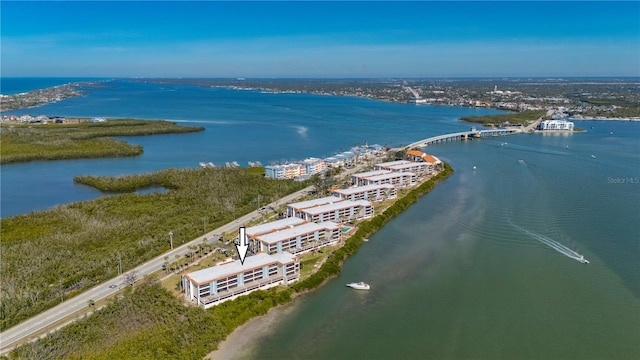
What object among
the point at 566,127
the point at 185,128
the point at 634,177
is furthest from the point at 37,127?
the point at 566,127

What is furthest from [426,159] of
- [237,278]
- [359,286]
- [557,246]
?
[237,278]

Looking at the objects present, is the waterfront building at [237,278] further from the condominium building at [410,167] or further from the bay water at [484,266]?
the condominium building at [410,167]

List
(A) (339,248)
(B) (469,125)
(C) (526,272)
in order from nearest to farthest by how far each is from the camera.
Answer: (C) (526,272), (A) (339,248), (B) (469,125)

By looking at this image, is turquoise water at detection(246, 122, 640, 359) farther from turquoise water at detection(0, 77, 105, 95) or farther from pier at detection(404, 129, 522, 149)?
turquoise water at detection(0, 77, 105, 95)

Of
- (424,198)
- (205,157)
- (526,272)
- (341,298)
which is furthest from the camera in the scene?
(205,157)

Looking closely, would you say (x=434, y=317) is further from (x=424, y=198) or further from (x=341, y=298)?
(x=424, y=198)

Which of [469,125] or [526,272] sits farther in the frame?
[469,125]
